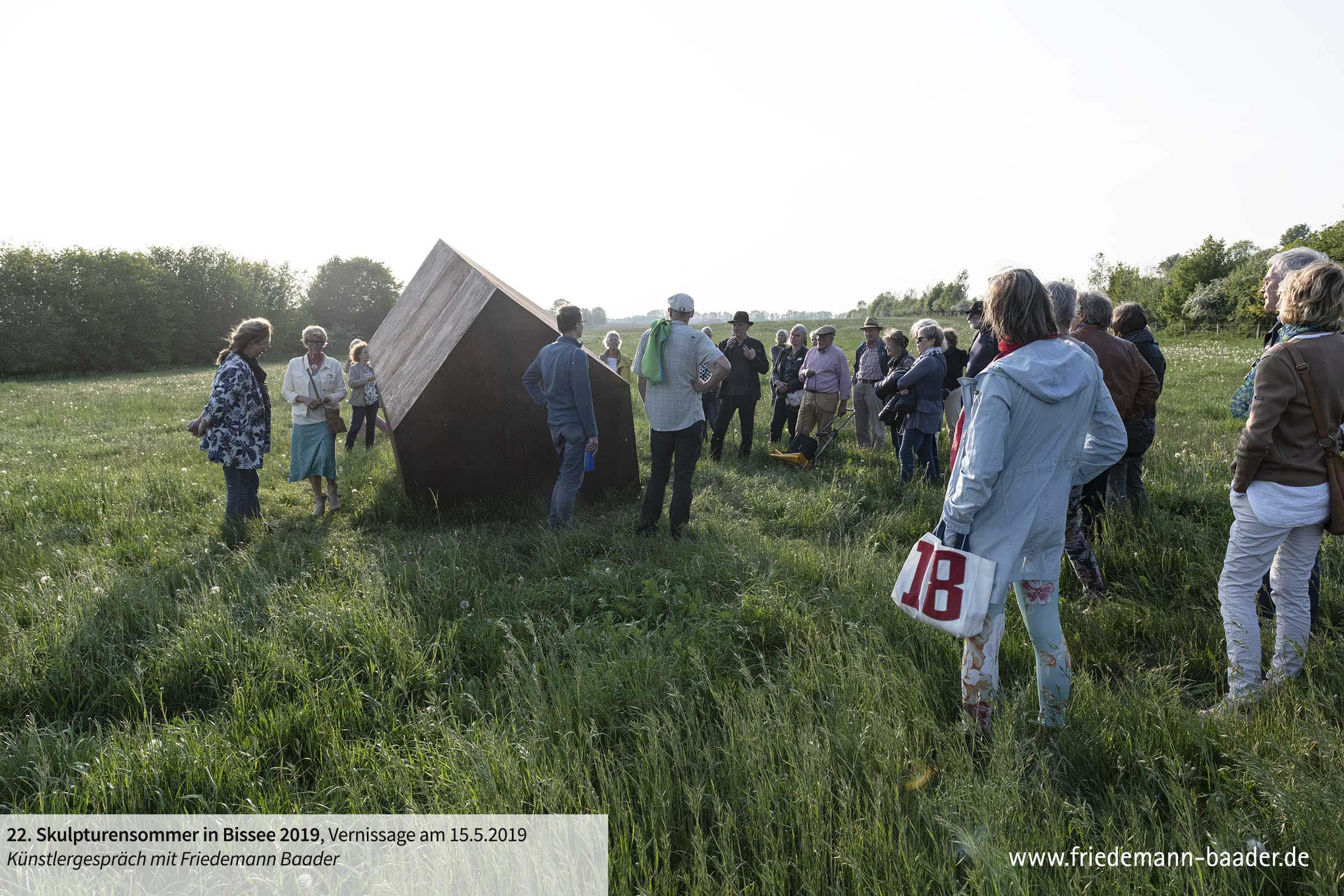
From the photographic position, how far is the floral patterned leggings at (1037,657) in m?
2.77

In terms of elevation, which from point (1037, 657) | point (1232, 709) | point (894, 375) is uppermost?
point (894, 375)

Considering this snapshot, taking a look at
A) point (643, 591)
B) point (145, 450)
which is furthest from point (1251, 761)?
point (145, 450)

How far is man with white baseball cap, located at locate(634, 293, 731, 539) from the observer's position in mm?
5926

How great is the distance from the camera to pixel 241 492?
628 centimetres

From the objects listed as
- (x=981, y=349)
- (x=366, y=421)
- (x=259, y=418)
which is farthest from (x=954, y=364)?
(x=366, y=421)

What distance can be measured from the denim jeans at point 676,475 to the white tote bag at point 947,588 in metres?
3.41

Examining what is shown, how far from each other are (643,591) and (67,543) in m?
4.93

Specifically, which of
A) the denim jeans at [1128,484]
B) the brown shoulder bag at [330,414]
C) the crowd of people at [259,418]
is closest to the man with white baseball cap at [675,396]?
the crowd of people at [259,418]

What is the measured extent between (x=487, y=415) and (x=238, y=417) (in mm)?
2168

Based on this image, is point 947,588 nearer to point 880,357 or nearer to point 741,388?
point 741,388

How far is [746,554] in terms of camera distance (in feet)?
16.7

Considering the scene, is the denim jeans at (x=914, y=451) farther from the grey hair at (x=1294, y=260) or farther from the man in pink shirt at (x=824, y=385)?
the grey hair at (x=1294, y=260)

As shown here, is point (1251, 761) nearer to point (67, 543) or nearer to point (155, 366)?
point (67, 543)

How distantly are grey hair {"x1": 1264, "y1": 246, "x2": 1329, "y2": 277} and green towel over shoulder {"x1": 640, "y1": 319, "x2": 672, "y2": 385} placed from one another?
3999 millimetres
